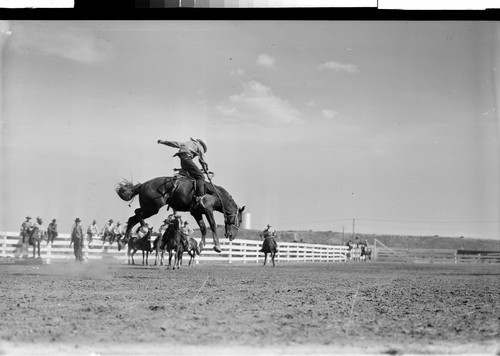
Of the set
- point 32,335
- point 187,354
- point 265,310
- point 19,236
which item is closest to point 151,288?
point 265,310

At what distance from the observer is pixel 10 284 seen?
12.0 meters

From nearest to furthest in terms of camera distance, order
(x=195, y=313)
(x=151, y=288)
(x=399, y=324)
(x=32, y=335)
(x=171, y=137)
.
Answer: (x=32, y=335), (x=399, y=324), (x=195, y=313), (x=151, y=288), (x=171, y=137)

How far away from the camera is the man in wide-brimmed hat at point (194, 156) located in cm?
1564

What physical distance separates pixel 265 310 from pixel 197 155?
808 centimetres

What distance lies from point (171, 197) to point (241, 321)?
27.8ft

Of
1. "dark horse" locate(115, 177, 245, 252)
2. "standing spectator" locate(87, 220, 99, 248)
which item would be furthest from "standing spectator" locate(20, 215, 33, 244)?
"dark horse" locate(115, 177, 245, 252)

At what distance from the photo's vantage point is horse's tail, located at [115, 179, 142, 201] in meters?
15.0

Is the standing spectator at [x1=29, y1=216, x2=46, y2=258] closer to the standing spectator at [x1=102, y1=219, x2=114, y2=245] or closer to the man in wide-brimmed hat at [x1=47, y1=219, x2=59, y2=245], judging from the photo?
the man in wide-brimmed hat at [x1=47, y1=219, x2=59, y2=245]

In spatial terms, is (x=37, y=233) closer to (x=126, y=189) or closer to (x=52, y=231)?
(x=52, y=231)

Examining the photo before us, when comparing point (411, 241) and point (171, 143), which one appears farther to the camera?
point (411, 241)

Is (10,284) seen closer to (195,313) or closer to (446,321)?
(195,313)

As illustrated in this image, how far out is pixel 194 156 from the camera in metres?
15.9

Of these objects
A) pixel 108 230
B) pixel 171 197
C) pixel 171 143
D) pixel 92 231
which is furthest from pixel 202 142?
pixel 92 231

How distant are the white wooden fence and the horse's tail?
6362 millimetres
